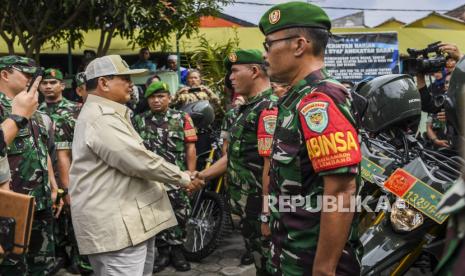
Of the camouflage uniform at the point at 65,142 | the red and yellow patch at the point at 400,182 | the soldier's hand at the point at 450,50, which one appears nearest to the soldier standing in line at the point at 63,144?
the camouflage uniform at the point at 65,142

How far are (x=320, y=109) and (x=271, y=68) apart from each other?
356 mm

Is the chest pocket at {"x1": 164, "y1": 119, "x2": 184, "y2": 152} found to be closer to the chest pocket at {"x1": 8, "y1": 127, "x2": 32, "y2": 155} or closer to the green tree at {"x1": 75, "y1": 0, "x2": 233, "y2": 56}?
the chest pocket at {"x1": 8, "y1": 127, "x2": 32, "y2": 155}

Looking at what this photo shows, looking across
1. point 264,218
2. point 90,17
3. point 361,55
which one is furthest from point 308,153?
point 361,55

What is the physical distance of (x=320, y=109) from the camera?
1745 millimetres

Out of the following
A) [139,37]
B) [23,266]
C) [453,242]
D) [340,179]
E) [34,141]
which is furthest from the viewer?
[139,37]

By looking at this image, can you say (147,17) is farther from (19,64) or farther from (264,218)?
(264,218)

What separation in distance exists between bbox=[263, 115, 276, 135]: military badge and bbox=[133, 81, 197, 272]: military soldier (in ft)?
6.63

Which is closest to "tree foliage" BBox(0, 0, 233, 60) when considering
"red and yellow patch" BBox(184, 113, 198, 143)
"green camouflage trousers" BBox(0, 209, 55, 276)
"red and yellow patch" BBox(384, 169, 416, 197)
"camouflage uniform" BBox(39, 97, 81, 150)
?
"camouflage uniform" BBox(39, 97, 81, 150)

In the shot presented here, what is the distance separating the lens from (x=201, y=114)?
5516 mm

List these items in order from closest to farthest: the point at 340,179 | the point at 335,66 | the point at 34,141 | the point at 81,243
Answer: the point at 340,179 → the point at 81,243 → the point at 34,141 → the point at 335,66

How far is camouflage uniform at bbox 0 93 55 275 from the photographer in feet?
11.0

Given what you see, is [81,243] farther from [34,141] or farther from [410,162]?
[410,162]

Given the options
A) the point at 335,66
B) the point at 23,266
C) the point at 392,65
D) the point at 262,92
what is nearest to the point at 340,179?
the point at 262,92

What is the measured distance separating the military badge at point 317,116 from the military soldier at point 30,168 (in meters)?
2.11
